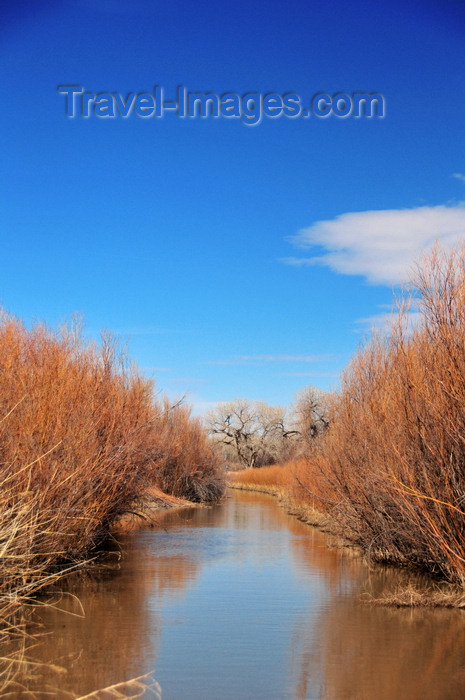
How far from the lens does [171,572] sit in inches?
549

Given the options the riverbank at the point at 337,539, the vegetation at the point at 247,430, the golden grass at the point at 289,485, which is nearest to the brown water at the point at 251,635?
the riverbank at the point at 337,539

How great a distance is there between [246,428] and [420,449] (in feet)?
218

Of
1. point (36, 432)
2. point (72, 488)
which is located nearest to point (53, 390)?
point (36, 432)

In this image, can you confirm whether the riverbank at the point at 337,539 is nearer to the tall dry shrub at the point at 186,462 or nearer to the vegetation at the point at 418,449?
the vegetation at the point at 418,449

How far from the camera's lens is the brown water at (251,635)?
7.31 metres

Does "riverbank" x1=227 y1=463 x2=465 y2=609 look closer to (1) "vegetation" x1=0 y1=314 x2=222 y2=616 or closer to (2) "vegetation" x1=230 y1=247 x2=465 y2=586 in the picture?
(2) "vegetation" x1=230 y1=247 x2=465 y2=586

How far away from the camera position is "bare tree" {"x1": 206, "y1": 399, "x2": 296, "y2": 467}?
75375 mm

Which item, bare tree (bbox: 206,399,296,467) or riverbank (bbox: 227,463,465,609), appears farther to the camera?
bare tree (bbox: 206,399,296,467)

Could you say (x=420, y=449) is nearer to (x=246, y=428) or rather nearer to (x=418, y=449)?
(x=418, y=449)

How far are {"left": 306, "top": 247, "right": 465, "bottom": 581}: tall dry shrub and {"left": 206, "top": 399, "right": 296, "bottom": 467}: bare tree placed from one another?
2332 inches

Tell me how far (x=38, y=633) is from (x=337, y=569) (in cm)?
766

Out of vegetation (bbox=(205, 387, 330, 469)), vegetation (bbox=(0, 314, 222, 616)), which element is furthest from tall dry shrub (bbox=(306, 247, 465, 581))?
vegetation (bbox=(205, 387, 330, 469))

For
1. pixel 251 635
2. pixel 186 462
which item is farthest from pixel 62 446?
pixel 186 462

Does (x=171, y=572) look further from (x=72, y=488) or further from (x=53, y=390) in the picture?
(x=53, y=390)
